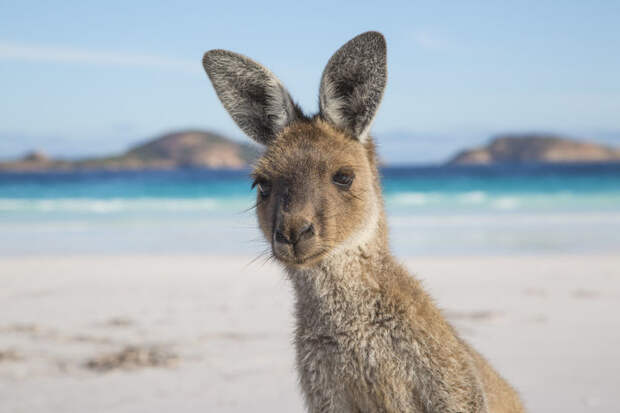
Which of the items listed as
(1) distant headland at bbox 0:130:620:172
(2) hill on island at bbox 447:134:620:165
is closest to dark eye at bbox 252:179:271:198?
(1) distant headland at bbox 0:130:620:172

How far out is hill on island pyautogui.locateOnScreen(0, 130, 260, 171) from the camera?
72.7m

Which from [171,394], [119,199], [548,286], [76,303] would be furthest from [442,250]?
[119,199]

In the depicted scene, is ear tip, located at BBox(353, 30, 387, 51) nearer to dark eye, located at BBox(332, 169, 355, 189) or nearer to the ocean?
dark eye, located at BBox(332, 169, 355, 189)

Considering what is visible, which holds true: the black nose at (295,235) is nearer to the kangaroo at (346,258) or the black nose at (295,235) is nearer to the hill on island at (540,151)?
the kangaroo at (346,258)

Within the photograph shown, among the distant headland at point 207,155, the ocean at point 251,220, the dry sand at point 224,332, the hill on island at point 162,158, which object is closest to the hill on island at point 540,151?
the distant headland at point 207,155

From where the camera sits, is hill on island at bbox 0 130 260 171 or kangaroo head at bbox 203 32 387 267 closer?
kangaroo head at bbox 203 32 387 267

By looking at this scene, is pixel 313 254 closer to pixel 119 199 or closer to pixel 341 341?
pixel 341 341

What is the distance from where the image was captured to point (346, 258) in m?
3.16

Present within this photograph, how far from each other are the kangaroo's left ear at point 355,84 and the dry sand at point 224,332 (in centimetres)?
91

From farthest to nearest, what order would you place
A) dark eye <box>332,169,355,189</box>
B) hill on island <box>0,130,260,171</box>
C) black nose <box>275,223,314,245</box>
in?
1. hill on island <box>0,130,260,171</box>
2. dark eye <box>332,169,355,189</box>
3. black nose <box>275,223,314,245</box>

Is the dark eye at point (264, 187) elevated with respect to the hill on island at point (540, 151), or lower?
lower

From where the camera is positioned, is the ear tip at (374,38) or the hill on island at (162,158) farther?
the hill on island at (162,158)

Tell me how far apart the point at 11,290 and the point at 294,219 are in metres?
8.87

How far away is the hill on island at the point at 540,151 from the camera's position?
7862 centimetres
